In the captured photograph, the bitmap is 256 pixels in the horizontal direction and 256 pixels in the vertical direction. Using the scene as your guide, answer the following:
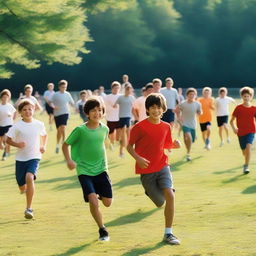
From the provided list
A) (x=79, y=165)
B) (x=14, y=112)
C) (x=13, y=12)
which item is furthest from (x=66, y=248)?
(x=13, y=12)

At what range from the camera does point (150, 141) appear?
779 centimetres

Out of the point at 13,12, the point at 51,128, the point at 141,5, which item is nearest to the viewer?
the point at 13,12

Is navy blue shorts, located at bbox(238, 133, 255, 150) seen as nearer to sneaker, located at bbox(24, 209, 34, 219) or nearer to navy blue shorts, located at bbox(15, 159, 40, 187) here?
navy blue shorts, located at bbox(15, 159, 40, 187)

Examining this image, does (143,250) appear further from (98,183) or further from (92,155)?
(92,155)

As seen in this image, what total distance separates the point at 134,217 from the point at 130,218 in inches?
3.1

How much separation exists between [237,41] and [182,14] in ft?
21.5

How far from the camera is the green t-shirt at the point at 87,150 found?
790cm

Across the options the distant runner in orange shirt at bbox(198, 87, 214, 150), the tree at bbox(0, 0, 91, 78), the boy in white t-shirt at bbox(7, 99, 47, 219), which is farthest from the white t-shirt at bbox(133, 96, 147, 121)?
the tree at bbox(0, 0, 91, 78)

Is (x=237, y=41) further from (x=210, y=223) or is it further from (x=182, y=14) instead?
(x=210, y=223)

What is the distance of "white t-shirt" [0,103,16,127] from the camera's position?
17750 mm

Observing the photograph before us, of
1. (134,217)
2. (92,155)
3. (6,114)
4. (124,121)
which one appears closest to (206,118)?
(124,121)

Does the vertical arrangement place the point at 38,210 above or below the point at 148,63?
below

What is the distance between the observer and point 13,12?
28484 millimetres

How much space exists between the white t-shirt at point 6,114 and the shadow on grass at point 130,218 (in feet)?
27.4
